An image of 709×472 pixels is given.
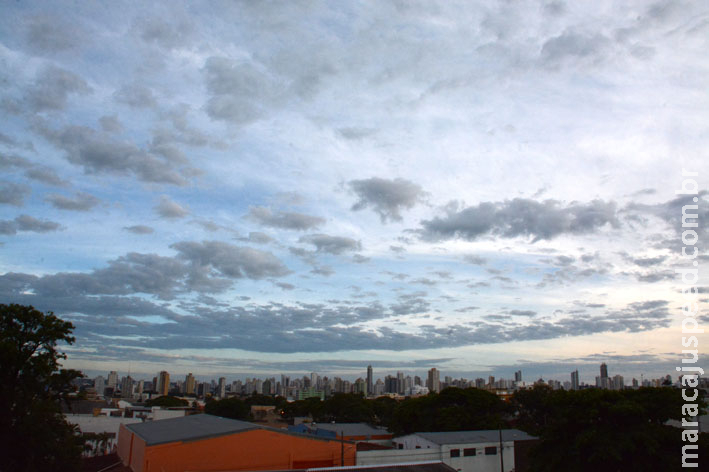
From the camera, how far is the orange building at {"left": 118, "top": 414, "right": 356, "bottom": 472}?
30.4m

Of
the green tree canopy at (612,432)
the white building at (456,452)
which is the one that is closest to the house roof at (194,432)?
the white building at (456,452)

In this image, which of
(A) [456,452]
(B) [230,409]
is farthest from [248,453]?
(B) [230,409]

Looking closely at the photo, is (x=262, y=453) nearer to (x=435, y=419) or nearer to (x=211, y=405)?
(x=435, y=419)

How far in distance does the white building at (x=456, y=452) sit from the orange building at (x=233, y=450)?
591 centimetres

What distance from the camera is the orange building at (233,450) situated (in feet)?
99.8

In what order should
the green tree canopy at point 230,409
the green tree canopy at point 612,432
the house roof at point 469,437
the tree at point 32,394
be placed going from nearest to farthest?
the tree at point 32,394
the green tree canopy at point 612,432
the house roof at point 469,437
the green tree canopy at point 230,409

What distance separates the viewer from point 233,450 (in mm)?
32219

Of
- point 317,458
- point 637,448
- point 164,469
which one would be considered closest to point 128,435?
point 164,469

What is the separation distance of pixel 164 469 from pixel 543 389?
79.4 metres

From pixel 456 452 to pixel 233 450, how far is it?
2170 centimetres

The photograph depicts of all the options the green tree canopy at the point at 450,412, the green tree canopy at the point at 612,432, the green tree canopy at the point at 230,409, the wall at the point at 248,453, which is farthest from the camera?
the green tree canopy at the point at 230,409

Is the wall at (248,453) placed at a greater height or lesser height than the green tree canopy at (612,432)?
lesser

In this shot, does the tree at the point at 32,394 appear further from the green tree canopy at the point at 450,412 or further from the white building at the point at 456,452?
the green tree canopy at the point at 450,412

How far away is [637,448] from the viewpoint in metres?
28.3
